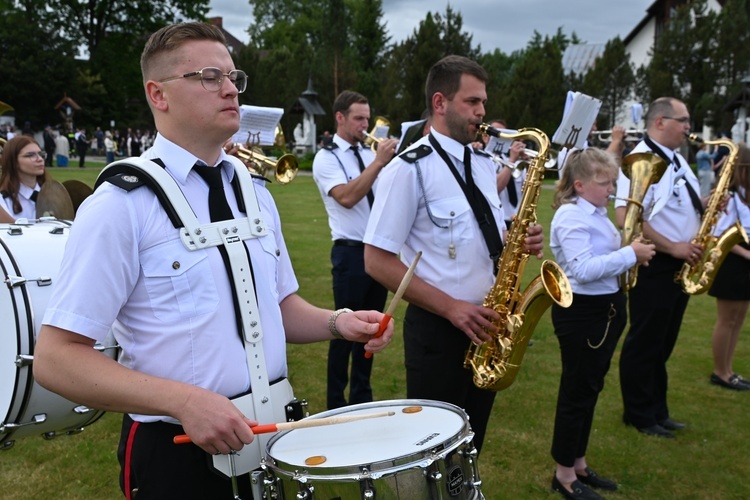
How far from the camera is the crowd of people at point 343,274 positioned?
189 cm

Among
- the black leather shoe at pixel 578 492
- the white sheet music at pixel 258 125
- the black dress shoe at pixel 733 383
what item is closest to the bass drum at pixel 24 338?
the black leather shoe at pixel 578 492

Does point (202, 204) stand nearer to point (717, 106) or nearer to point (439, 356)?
point (439, 356)

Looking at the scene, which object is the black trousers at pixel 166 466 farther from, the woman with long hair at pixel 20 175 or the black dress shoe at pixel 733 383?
the black dress shoe at pixel 733 383

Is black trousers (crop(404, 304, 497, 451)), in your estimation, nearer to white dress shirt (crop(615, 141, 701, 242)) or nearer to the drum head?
the drum head

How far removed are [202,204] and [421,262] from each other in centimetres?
178

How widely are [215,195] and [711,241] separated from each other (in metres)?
4.89

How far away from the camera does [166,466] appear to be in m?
2.10

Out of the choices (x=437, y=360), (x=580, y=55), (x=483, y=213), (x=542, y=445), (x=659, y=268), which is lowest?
(x=542, y=445)

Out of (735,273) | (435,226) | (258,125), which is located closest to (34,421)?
(435,226)

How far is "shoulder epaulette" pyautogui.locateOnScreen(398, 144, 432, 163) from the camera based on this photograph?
12.1 ft

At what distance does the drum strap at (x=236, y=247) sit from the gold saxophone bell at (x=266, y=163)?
14.4 ft

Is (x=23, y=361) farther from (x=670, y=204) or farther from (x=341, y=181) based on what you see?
(x=670, y=204)

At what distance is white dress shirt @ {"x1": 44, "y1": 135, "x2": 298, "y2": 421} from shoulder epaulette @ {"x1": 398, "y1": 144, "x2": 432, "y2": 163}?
168 cm

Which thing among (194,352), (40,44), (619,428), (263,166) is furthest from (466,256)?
(40,44)
